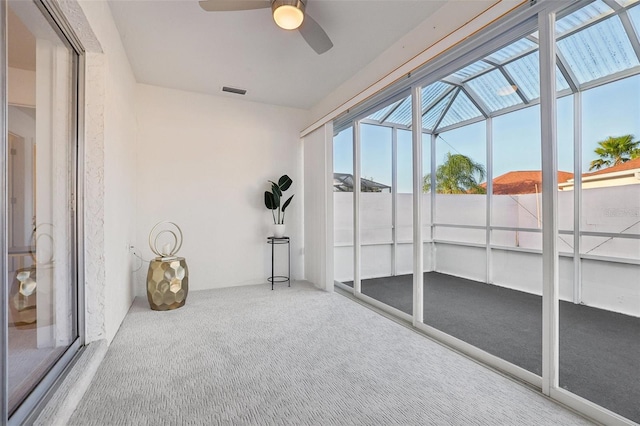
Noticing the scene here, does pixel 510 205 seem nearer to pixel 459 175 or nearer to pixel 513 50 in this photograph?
pixel 459 175

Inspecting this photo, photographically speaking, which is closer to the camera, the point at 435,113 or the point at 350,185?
the point at 435,113

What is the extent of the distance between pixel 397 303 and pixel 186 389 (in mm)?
2282

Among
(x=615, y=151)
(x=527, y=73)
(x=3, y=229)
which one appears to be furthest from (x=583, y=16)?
(x=3, y=229)

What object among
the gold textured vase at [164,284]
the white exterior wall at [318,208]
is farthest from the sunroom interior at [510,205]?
the gold textured vase at [164,284]

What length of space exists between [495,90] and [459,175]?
956mm

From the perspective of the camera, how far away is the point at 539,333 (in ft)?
7.72

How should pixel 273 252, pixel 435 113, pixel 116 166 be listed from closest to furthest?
pixel 116 166
pixel 435 113
pixel 273 252

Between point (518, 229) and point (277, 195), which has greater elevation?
point (277, 195)

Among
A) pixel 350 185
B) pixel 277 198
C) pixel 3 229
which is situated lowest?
pixel 3 229

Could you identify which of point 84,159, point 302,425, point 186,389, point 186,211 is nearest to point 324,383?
point 302,425

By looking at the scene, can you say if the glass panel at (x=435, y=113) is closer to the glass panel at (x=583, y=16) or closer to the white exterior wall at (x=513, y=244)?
the white exterior wall at (x=513, y=244)

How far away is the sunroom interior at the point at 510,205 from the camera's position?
6.22ft

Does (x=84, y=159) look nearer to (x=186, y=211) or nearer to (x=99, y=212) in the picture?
(x=99, y=212)

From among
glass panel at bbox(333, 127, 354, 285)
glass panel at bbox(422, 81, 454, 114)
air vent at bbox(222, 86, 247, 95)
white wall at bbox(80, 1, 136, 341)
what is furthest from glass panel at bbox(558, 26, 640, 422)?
air vent at bbox(222, 86, 247, 95)
